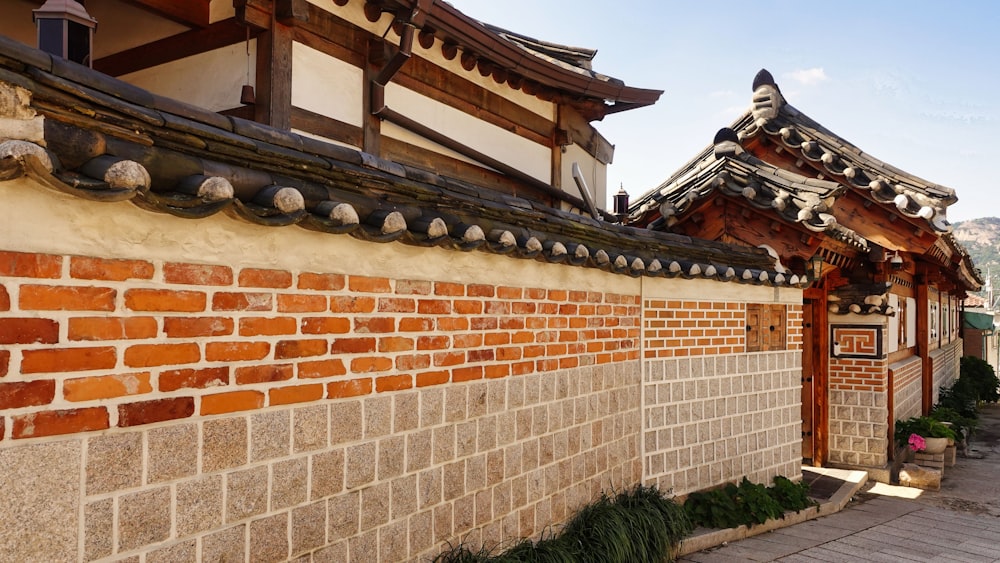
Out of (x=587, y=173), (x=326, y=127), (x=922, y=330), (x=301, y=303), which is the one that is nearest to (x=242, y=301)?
(x=301, y=303)

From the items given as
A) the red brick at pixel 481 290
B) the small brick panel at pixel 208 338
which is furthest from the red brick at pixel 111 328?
the red brick at pixel 481 290

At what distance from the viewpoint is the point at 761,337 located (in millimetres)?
7258

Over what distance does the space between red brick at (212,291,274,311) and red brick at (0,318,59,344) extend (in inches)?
22.6

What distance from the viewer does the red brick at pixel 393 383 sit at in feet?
11.0

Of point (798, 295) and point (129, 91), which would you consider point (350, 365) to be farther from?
point (798, 295)

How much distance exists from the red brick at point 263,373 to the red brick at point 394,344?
0.56 metres

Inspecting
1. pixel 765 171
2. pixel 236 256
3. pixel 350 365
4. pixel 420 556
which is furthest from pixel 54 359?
pixel 765 171

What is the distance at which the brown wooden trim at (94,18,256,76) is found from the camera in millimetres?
5137

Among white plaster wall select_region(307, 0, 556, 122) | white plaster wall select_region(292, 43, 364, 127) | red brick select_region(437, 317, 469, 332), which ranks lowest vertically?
red brick select_region(437, 317, 469, 332)

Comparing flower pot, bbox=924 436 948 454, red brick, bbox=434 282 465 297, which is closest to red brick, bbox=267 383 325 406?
red brick, bbox=434 282 465 297

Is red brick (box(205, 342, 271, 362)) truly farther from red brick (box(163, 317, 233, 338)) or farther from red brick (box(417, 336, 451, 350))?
red brick (box(417, 336, 451, 350))

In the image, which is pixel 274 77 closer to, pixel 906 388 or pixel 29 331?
pixel 29 331

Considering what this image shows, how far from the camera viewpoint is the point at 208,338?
2570mm

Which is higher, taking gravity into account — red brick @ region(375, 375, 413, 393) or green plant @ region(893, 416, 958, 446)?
red brick @ region(375, 375, 413, 393)
